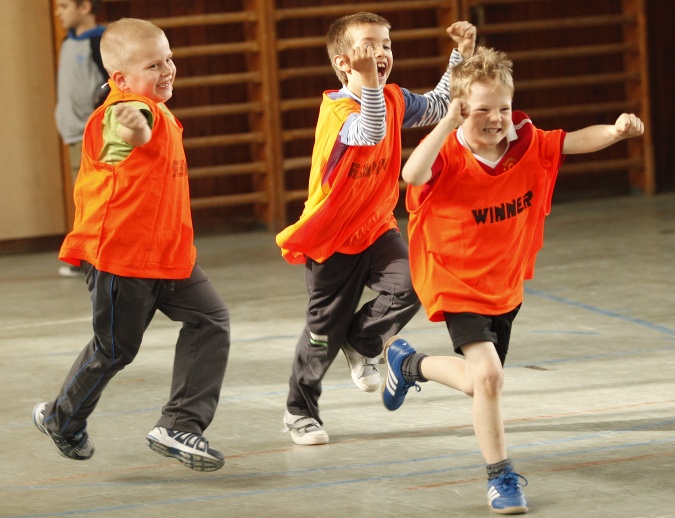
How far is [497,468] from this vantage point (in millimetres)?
3018

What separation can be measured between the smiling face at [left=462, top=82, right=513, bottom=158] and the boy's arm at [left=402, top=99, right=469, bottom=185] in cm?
6

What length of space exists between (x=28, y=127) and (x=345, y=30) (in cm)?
505

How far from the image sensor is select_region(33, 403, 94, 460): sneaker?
3.52 m

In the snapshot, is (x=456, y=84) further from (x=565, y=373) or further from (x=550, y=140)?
(x=565, y=373)

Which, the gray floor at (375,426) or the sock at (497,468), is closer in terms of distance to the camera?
the sock at (497,468)

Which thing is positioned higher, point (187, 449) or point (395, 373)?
point (395, 373)

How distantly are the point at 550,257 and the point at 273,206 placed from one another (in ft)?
8.03

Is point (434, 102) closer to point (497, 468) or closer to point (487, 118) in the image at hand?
point (487, 118)

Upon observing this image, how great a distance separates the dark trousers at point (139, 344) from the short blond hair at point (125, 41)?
56 centimetres

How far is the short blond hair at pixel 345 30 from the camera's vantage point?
3.77 metres

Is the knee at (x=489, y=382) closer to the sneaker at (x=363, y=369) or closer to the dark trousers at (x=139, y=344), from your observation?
the dark trousers at (x=139, y=344)

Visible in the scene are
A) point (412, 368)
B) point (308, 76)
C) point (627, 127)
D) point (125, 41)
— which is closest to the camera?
point (627, 127)

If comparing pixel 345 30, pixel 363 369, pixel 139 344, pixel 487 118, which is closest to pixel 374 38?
pixel 345 30

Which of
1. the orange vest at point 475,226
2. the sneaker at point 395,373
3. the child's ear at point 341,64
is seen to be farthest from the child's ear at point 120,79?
the sneaker at point 395,373
